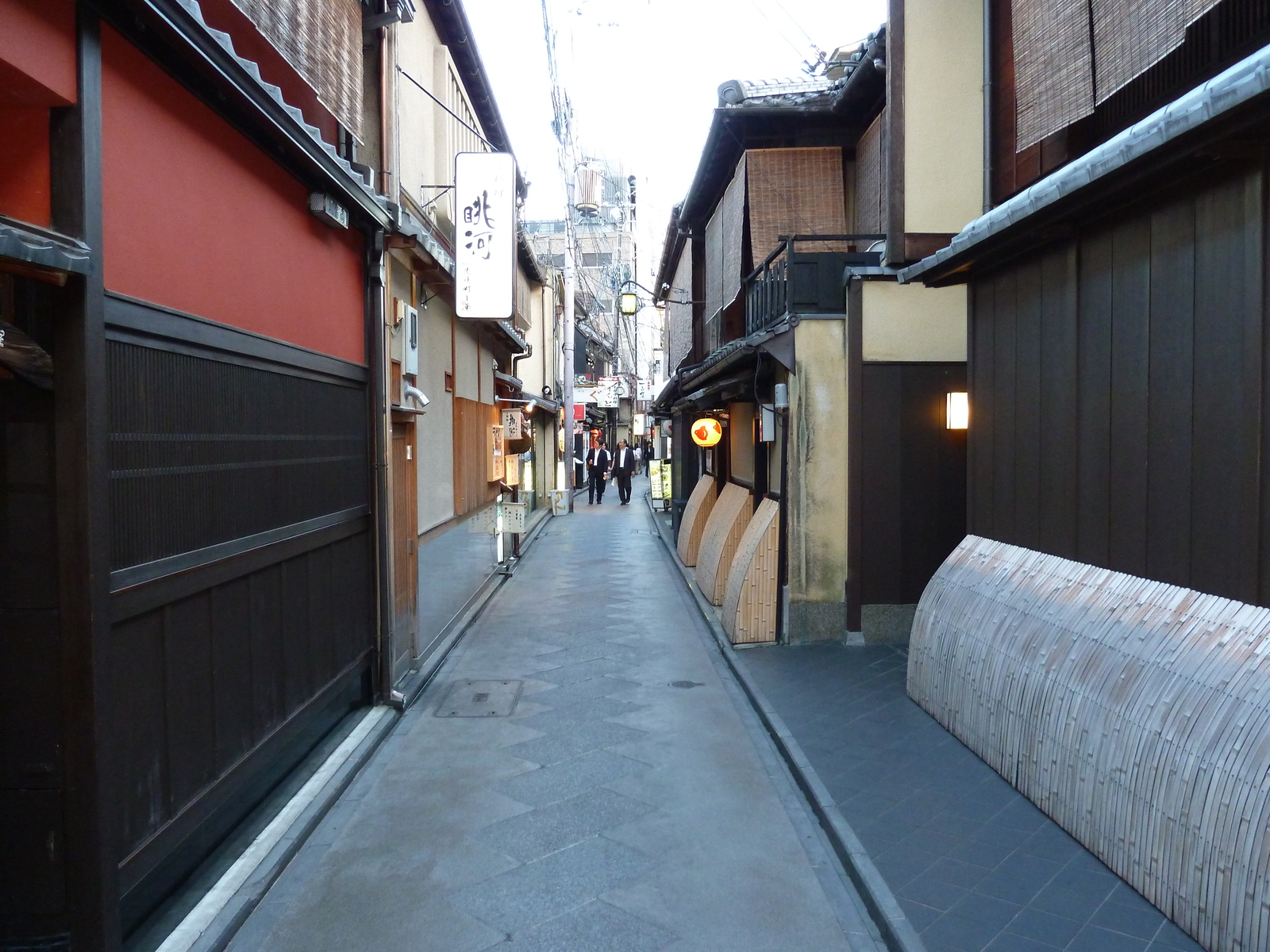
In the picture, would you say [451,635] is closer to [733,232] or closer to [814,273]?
[814,273]

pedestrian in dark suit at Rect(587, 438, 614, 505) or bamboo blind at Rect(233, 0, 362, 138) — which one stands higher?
bamboo blind at Rect(233, 0, 362, 138)

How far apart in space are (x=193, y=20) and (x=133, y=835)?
395 cm

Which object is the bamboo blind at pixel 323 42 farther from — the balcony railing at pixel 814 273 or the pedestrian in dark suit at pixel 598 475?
the pedestrian in dark suit at pixel 598 475

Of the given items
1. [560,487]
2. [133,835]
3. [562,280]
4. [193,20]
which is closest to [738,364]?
[193,20]

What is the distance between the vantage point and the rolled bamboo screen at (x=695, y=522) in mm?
18344

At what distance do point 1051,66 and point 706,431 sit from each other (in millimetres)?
10453

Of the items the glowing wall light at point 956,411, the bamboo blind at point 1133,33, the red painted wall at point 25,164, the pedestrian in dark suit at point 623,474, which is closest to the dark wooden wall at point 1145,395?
the bamboo blind at point 1133,33

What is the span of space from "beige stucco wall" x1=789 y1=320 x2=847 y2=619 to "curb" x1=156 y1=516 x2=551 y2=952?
15.7 ft

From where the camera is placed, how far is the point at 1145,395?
17.1 ft

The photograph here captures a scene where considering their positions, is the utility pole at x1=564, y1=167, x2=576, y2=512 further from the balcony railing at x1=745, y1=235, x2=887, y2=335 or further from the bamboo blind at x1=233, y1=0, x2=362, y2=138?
the bamboo blind at x1=233, y1=0, x2=362, y2=138

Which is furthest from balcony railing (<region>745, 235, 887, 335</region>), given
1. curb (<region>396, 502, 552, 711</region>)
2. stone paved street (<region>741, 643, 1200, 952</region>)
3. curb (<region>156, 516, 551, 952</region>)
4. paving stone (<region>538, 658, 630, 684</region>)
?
curb (<region>156, 516, 551, 952</region>)

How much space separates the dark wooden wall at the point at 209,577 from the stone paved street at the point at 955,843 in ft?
12.9

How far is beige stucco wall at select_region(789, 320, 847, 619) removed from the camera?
10.4 metres

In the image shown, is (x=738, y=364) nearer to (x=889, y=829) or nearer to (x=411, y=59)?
(x=411, y=59)
